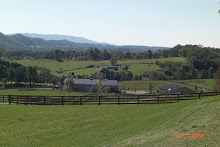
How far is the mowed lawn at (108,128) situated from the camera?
537 inches

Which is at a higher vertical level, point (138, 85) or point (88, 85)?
point (88, 85)

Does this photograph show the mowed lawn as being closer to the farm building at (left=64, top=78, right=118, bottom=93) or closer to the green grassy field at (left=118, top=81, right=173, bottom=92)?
the farm building at (left=64, top=78, right=118, bottom=93)

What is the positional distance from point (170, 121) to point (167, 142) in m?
5.53

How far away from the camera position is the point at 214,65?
15662 cm

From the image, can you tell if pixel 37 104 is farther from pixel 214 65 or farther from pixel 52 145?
pixel 214 65

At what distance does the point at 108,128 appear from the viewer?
18891 mm

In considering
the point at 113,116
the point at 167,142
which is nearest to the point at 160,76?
the point at 113,116

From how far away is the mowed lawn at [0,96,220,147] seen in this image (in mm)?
13633
